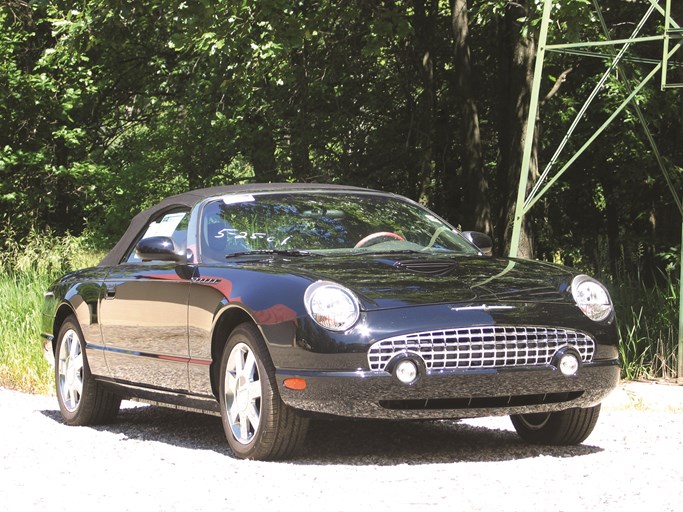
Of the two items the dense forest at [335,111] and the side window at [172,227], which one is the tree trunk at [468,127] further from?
the side window at [172,227]

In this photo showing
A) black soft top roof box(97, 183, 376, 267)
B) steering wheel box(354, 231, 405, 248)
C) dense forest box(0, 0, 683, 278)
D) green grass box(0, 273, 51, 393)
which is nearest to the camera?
steering wheel box(354, 231, 405, 248)

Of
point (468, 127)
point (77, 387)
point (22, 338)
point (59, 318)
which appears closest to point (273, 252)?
point (77, 387)

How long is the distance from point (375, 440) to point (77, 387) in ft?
7.72

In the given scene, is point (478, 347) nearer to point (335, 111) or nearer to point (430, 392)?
point (430, 392)

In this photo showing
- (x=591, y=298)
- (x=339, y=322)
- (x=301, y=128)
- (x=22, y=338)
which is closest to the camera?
(x=339, y=322)

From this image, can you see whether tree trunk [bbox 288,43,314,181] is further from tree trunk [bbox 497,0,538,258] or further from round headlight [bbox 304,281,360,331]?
round headlight [bbox 304,281,360,331]

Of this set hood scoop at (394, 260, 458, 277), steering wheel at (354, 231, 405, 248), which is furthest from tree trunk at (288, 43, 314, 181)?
hood scoop at (394, 260, 458, 277)

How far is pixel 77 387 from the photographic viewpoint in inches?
342

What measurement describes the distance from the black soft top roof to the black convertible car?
0.09ft

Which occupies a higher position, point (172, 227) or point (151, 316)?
point (172, 227)

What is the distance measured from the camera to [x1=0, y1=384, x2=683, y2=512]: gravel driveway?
17.2ft

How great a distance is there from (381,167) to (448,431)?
16.1m

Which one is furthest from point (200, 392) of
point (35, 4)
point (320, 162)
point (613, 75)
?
point (320, 162)

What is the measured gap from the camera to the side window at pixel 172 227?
7609 millimetres
